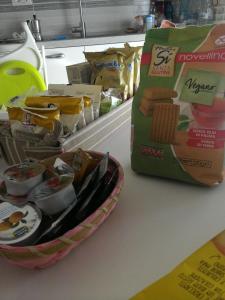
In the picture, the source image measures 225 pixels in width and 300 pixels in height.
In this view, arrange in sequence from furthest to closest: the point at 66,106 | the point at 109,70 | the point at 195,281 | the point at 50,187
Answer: the point at 109,70 < the point at 66,106 < the point at 50,187 < the point at 195,281

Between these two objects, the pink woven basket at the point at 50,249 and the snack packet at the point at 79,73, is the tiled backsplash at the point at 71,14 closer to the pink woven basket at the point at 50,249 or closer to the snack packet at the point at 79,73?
the snack packet at the point at 79,73

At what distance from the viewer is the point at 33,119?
65 centimetres

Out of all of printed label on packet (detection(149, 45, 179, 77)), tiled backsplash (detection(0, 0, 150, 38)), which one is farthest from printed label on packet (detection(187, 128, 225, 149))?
tiled backsplash (detection(0, 0, 150, 38))

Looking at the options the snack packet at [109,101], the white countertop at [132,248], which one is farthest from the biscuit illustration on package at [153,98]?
the snack packet at [109,101]

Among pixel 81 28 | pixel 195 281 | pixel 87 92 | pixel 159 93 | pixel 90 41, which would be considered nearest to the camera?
pixel 195 281

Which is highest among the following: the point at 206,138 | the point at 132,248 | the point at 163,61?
the point at 163,61

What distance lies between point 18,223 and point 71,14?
129 inches

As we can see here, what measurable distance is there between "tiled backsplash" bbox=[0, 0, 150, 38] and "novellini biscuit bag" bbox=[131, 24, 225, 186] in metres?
3.02

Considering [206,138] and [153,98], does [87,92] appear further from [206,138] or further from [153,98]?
[206,138]

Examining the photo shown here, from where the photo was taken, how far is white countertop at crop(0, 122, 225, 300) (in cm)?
40

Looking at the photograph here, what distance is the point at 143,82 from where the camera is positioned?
1.96ft

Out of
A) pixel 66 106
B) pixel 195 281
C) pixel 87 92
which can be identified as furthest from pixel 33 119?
pixel 195 281

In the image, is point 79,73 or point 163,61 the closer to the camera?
point 163,61

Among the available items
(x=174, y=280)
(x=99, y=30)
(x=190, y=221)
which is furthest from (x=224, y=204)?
(x=99, y=30)
